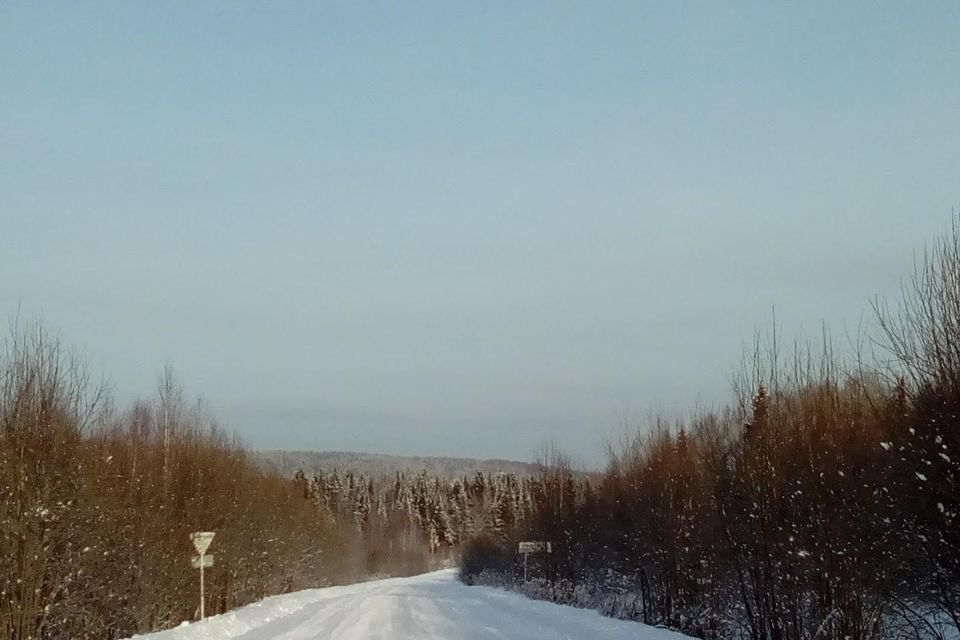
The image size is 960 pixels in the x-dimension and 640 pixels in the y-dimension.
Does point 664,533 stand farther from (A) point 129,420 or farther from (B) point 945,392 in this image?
(A) point 129,420

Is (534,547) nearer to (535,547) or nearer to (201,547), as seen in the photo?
(535,547)

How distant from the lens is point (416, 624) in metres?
28.4

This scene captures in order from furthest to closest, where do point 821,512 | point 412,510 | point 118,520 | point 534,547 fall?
point 412,510, point 534,547, point 118,520, point 821,512

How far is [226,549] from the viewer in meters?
34.3

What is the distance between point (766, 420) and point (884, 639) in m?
4.91

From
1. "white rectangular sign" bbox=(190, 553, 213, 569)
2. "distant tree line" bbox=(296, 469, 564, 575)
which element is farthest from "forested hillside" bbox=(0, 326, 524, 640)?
"distant tree line" bbox=(296, 469, 564, 575)

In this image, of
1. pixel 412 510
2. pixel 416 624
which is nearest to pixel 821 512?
pixel 416 624

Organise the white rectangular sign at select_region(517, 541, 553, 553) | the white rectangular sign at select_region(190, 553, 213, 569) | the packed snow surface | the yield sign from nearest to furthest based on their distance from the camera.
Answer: the packed snow surface
the white rectangular sign at select_region(190, 553, 213, 569)
the yield sign
the white rectangular sign at select_region(517, 541, 553, 553)

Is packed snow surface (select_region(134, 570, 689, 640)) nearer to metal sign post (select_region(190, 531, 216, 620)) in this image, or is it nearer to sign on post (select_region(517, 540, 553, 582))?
metal sign post (select_region(190, 531, 216, 620))

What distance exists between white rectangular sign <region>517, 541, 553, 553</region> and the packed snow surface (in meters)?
3.84

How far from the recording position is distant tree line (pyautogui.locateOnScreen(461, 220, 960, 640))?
12484 millimetres

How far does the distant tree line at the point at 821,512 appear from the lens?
492 inches

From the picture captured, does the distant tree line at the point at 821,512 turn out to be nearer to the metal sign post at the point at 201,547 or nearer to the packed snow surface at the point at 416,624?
the packed snow surface at the point at 416,624

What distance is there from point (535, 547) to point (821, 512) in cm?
2976
